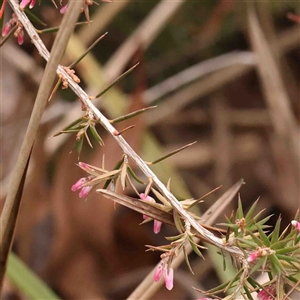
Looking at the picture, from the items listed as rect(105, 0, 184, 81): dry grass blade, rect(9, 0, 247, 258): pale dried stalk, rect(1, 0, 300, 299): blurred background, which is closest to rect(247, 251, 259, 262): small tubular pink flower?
rect(9, 0, 247, 258): pale dried stalk

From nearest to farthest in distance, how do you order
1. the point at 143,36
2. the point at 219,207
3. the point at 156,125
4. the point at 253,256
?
the point at 253,256, the point at 219,207, the point at 143,36, the point at 156,125

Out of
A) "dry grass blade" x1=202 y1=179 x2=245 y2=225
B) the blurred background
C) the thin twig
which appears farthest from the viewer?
the blurred background

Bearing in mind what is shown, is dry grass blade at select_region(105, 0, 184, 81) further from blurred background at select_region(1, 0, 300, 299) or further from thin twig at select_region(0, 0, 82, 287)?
thin twig at select_region(0, 0, 82, 287)

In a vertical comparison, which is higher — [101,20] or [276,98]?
[101,20]

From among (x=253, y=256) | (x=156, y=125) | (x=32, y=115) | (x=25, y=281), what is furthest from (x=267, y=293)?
(x=156, y=125)

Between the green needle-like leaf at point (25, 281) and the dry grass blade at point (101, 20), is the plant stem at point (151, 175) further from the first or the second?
the dry grass blade at point (101, 20)

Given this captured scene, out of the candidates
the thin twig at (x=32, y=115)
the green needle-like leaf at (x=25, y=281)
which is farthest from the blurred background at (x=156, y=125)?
the thin twig at (x=32, y=115)

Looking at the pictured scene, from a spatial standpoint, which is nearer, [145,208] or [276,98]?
[145,208]

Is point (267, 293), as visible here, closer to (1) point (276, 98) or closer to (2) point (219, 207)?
(2) point (219, 207)

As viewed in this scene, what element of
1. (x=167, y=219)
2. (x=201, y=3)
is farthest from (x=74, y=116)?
(x=167, y=219)
